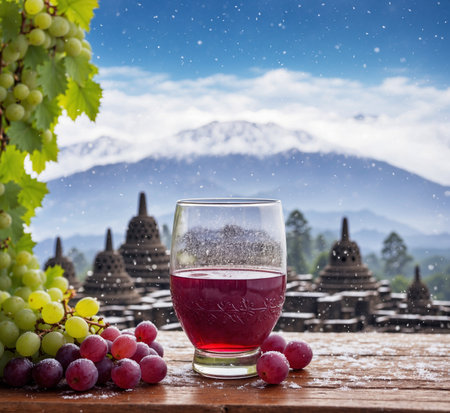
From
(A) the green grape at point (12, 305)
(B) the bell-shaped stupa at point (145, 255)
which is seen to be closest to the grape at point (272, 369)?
Answer: (A) the green grape at point (12, 305)

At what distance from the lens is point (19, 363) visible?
2.97ft

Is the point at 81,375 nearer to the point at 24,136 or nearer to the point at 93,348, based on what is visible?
the point at 93,348

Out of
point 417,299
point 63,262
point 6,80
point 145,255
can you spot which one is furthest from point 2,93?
point 417,299

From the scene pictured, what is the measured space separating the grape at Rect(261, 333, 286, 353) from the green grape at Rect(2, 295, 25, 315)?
1.23 ft

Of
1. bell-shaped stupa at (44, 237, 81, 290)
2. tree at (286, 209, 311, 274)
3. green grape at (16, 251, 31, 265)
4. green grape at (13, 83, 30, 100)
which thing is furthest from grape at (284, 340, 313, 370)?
tree at (286, 209, 311, 274)

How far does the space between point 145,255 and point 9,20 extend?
9.51 metres

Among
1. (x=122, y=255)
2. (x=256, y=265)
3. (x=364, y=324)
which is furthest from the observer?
(x=122, y=255)

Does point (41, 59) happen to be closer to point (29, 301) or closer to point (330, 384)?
point (29, 301)

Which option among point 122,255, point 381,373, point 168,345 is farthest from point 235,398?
point 122,255

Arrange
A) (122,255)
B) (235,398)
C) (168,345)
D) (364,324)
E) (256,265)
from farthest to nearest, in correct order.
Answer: (122,255) < (364,324) < (168,345) < (256,265) < (235,398)

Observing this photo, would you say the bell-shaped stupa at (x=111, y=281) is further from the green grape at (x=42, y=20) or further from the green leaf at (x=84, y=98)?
the green grape at (x=42, y=20)

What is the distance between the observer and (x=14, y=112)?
0.92 meters

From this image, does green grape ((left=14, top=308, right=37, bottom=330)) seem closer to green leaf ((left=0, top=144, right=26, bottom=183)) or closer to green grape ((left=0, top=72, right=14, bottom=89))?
green leaf ((left=0, top=144, right=26, bottom=183))

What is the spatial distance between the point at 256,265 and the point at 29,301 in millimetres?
335
